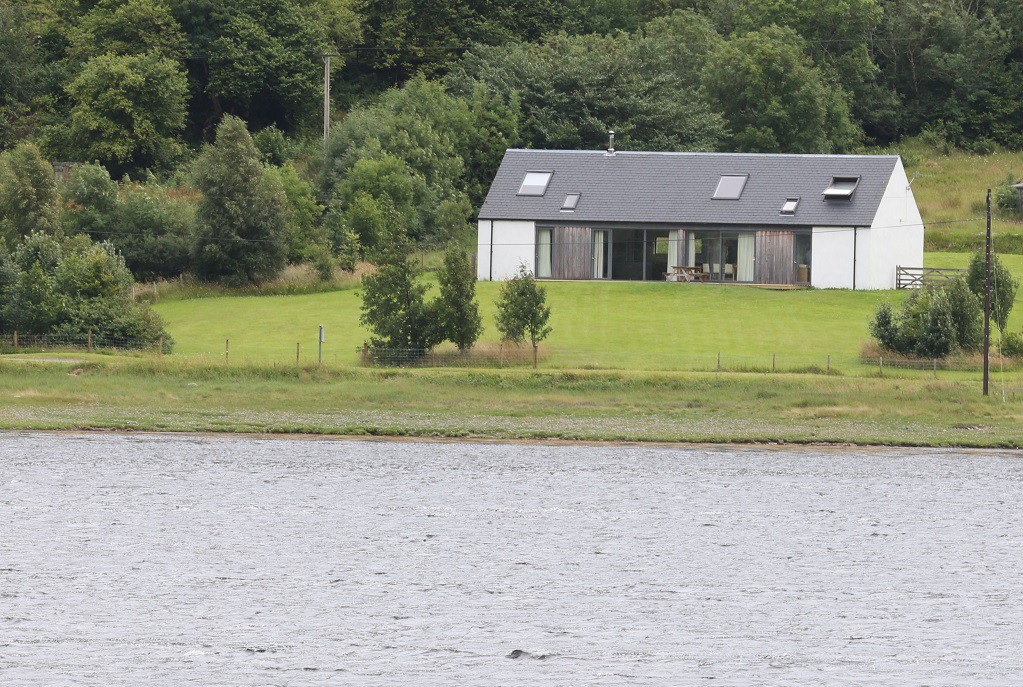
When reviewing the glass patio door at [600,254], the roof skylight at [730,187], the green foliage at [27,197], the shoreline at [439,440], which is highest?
the roof skylight at [730,187]

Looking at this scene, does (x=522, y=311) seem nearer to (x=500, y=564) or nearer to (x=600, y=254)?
(x=600, y=254)

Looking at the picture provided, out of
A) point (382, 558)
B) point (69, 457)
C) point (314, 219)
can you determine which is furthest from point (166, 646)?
point (314, 219)

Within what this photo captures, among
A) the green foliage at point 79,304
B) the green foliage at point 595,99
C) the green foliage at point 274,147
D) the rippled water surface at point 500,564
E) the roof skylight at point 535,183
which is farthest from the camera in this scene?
the green foliage at point 274,147

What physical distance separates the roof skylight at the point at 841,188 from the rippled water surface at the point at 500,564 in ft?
93.1

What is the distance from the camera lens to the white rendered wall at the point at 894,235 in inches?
2557

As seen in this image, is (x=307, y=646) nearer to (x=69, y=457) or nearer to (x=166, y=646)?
(x=166, y=646)

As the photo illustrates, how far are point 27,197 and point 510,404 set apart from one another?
84.2ft

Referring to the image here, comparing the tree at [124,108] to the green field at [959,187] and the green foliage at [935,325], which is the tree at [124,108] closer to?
the green field at [959,187]

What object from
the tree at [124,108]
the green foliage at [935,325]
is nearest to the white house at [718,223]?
the green foliage at [935,325]

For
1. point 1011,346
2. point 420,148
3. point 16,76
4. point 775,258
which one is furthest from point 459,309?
point 16,76

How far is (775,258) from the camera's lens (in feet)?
217

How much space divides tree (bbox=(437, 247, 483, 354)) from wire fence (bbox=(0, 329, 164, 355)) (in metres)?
9.68

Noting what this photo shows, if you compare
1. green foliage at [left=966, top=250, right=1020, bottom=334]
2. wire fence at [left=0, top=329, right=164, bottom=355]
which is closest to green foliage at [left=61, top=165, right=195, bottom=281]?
wire fence at [left=0, top=329, right=164, bottom=355]

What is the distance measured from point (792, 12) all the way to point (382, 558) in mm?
76872
